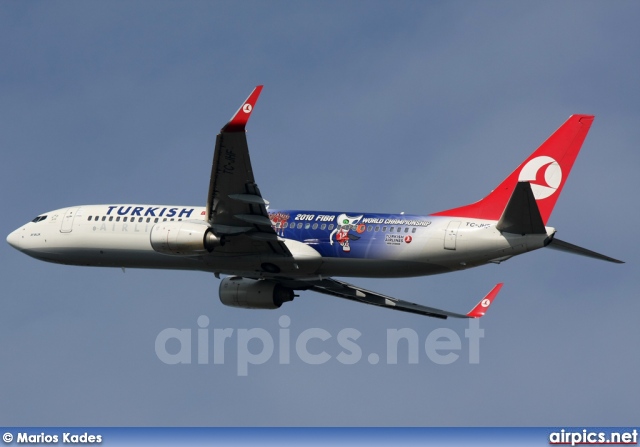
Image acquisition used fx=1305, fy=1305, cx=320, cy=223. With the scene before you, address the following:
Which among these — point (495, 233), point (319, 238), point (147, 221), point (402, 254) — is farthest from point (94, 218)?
point (495, 233)

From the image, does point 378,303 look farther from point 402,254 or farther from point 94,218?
point 94,218

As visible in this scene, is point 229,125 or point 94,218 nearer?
point 229,125

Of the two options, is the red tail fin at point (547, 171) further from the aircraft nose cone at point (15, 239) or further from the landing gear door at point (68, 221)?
the aircraft nose cone at point (15, 239)

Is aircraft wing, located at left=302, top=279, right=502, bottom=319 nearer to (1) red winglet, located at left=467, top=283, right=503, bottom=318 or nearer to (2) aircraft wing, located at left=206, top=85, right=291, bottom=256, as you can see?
Answer: (1) red winglet, located at left=467, top=283, right=503, bottom=318

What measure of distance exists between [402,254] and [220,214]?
803 cm

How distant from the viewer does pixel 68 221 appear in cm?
6322

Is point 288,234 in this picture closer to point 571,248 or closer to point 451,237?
point 451,237

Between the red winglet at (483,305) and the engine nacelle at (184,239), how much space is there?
14.5 metres

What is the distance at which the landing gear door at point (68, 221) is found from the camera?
62.9m

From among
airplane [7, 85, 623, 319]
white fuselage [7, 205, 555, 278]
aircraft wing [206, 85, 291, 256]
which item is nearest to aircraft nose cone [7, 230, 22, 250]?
white fuselage [7, 205, 555, 278]

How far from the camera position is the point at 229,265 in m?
59.1

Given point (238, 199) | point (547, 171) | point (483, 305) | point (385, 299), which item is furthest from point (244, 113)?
point (483, 305)

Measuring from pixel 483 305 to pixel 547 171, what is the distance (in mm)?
10216

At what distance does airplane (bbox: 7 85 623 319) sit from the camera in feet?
175
